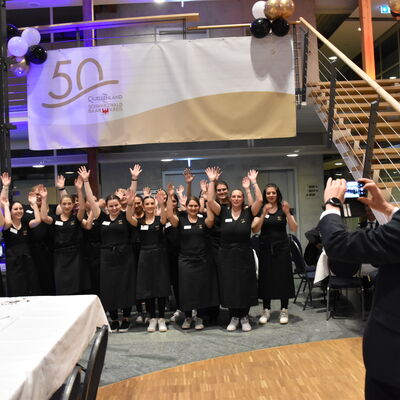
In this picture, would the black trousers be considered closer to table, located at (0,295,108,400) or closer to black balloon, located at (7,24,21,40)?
table, located at (0,295,108,400)

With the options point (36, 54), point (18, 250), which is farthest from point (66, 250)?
point (36, 54)

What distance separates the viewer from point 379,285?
152 cm

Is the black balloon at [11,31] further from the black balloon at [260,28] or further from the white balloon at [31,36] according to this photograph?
the black balloon at [260,28]

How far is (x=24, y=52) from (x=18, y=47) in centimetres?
10

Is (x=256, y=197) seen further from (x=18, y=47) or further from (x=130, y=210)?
(x=18, y=47)

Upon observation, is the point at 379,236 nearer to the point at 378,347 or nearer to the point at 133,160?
the point at 378,347

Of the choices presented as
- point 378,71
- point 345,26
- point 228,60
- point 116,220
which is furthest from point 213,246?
point 378,71

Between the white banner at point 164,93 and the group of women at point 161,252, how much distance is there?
1.50 metres

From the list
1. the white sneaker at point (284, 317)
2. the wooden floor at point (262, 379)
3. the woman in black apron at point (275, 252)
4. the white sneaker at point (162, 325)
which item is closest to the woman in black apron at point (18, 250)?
the white sneaker at point (162, 325)

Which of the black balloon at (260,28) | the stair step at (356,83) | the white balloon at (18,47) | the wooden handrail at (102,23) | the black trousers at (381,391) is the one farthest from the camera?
the wooden handrail at (102,23)

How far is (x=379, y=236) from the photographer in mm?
1404

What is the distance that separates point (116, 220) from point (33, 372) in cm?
343

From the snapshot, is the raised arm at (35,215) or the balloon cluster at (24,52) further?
the balloon cluster at (24,52)

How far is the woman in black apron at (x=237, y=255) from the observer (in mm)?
4738
